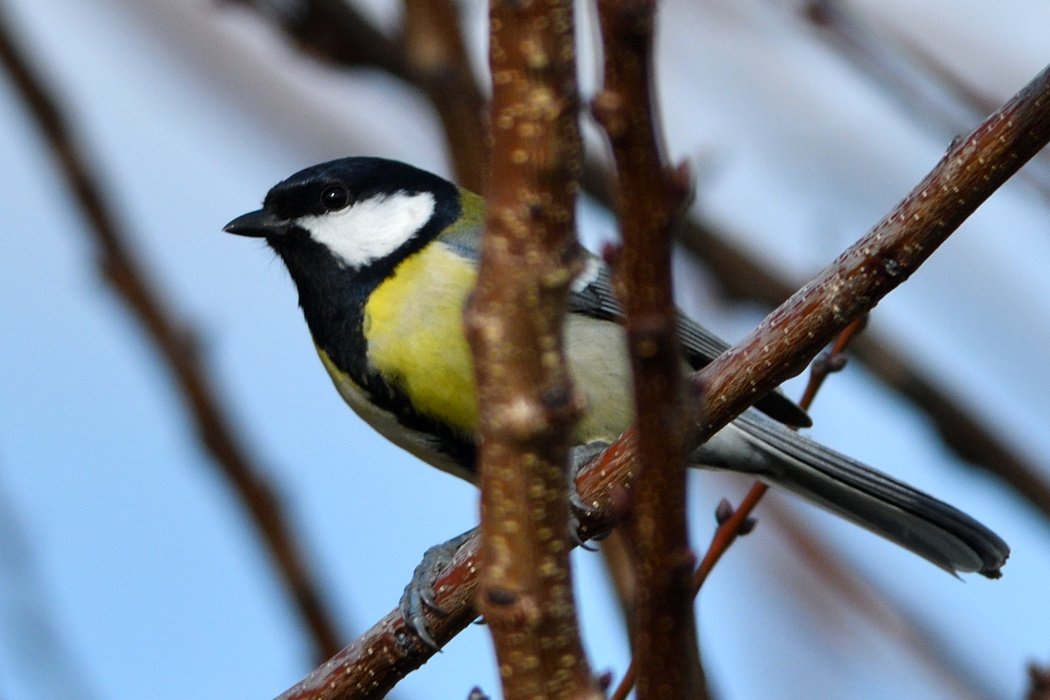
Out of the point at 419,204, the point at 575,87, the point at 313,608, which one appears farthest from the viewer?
the point at 419,204

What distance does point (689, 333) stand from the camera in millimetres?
2021

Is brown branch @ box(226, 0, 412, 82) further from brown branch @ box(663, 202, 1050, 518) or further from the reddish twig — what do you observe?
brown branch @ box(663, 202, 1050, 518)

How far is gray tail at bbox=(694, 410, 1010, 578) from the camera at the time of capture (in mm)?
1815

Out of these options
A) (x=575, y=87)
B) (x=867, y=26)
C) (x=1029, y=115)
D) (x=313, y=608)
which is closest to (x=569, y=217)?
(x=575, y=87)

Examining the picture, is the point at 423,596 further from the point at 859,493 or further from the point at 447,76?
the point at 447,76

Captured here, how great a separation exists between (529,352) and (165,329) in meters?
1.61

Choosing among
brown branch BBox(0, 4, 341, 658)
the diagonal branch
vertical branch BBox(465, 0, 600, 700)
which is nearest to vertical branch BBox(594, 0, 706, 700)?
→ vertical branch BBox(465, 0, 600, 700)

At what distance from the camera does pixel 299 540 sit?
2014 mm

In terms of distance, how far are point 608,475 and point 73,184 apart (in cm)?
138

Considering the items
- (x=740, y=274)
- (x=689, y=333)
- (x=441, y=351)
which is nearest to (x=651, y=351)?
(x=441, y=351)

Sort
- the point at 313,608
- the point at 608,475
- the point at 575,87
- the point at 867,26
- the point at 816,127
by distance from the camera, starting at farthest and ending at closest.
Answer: the point at 816,127 < the point at 867,26 < the point at 313,608 < the point at 608,475 < the point at 575,87

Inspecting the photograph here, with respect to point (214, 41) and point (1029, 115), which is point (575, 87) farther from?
point (214, 41)

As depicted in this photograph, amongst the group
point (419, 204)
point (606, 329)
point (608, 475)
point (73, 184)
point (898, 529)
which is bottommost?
point (608, 475)

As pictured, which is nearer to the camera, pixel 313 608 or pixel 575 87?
pixel 575 87
